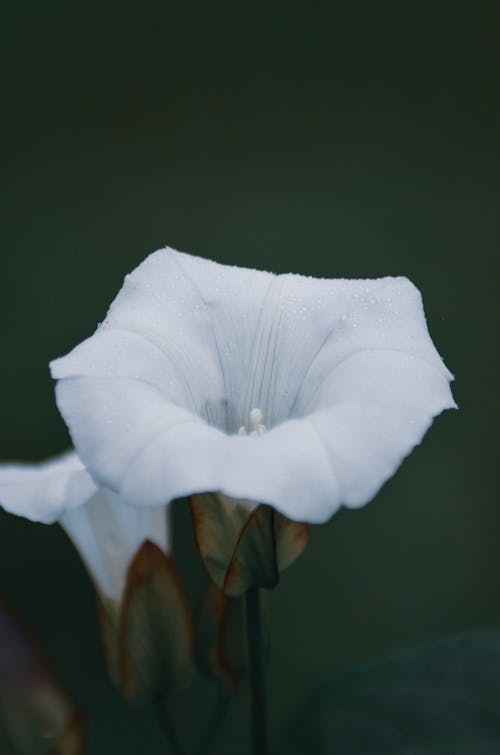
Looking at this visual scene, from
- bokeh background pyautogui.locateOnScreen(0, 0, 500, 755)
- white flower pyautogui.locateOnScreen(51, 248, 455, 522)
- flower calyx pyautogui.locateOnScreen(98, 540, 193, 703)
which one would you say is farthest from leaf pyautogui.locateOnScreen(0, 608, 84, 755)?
bokeh background pyautogui.locateOnScreen(0, 0, 500, 755)

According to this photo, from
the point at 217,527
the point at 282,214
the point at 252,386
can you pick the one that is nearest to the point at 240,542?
the point at 217,527

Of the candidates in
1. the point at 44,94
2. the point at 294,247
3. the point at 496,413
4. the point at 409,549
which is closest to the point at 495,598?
the point at 409,549

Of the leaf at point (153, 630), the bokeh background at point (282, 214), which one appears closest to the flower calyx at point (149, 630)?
the leaf at point (153, 630)

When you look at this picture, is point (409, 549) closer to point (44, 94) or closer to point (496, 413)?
point (496, 413)

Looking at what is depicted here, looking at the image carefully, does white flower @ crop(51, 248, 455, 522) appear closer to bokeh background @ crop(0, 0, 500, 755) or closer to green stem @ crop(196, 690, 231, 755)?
green stem @ crop(196, 690, 231, 755)

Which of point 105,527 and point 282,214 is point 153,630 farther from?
point 282,214

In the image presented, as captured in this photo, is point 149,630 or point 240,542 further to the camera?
point 149,630
